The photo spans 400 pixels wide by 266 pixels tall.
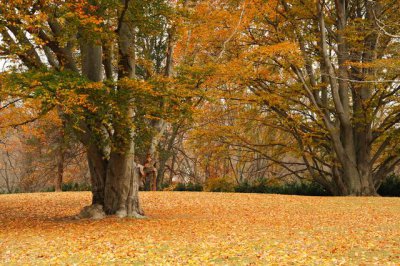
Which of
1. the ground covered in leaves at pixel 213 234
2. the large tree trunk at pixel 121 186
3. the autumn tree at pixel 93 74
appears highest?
the autumn tree at pixel 93 74

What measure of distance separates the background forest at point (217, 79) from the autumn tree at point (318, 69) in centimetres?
5

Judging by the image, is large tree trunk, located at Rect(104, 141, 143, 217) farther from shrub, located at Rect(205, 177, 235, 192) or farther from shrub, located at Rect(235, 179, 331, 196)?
shrub, located at Rect(235, 179, 331, 196)

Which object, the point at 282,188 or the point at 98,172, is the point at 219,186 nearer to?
the point at 282,188

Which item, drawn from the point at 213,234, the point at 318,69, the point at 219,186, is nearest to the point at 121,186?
the point at 213,234

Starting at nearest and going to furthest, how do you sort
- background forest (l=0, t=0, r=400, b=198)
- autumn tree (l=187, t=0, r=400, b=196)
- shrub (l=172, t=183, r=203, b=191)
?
background forest (l=0, t=0, r=400, b=198)
autumn tree (l=187, t=0, r=400, b=196)
shrub (l=172, t=183, r=203, b=191)

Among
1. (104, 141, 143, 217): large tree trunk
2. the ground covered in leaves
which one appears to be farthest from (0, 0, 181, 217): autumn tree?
the ground covered in leaves

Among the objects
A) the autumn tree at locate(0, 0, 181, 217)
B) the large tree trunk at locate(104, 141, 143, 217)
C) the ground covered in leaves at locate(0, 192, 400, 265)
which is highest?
the autumn tree at locate(0, 0, 181, 217)

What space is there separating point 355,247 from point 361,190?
11.1 metres

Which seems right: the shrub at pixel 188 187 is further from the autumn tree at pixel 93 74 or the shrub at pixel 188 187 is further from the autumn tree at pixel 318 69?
the autumn tree at pixel 93 74

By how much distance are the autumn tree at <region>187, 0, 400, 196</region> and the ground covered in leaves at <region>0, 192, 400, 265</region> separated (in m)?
3.63

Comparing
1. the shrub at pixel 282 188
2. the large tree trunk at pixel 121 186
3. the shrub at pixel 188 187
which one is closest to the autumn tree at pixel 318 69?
the shrub at pixel 282 188

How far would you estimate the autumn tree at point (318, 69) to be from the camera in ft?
54.0

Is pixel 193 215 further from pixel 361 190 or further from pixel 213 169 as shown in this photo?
Result: pixel 213 169

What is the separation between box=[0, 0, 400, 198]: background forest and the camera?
906cm
